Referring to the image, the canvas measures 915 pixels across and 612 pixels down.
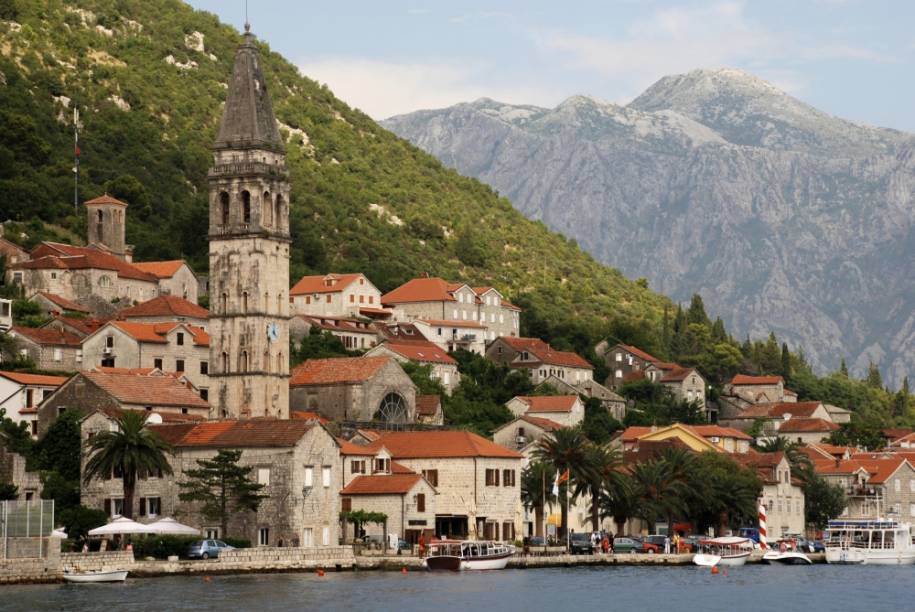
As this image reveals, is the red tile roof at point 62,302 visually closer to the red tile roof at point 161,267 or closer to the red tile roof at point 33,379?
the red tile roof at point 161,267

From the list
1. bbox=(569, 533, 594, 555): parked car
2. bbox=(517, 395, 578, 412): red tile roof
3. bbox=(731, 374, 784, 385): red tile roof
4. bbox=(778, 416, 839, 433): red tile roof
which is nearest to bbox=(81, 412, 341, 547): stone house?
bbox=(569, 533, 594, 555): parked car

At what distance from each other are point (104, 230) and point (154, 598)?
258 feet

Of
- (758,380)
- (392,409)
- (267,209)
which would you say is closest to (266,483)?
(267,209)

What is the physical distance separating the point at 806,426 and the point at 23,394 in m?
89.5

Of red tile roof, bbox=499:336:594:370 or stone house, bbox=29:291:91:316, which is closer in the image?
stone house, bbox=29:291:91:316

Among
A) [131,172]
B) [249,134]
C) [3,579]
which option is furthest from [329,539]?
[131,172]

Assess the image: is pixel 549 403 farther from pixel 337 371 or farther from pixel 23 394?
pixel 23 394

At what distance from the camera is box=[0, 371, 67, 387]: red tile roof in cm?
11006

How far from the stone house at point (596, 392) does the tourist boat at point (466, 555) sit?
60.9m

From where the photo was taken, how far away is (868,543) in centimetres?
12975

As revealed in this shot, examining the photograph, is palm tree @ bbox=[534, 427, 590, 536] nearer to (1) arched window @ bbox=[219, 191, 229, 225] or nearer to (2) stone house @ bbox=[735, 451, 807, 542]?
(2) stone house @ bbox=[735, 451, 807, 542]

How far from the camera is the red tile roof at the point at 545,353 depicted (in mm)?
167375

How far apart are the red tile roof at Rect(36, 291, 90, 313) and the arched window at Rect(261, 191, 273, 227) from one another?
84.0ft

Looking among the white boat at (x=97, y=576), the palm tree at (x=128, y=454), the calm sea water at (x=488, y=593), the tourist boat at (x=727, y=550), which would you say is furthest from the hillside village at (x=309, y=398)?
the white boat at (x=97, y=576)
